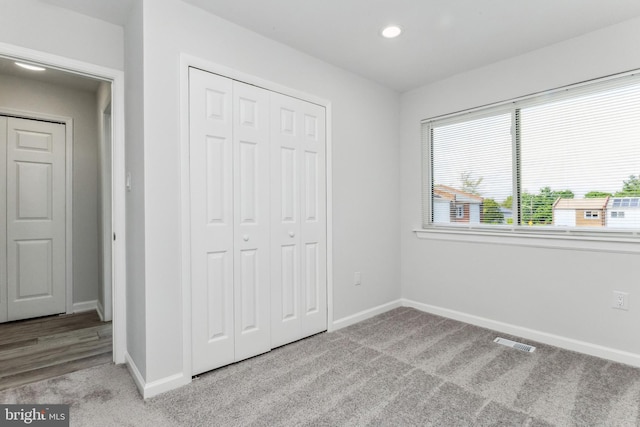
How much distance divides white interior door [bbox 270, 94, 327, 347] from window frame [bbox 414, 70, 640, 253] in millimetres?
1307

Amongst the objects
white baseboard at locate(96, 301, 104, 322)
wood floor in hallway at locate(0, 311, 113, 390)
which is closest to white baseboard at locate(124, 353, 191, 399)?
wood floor in hallway at locate(0, 311, 113, 390)

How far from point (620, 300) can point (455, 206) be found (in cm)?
148

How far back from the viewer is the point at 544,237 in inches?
110

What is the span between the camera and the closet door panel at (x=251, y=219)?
2412 millimetres

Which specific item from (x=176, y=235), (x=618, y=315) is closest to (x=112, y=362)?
(x=176, y=235)

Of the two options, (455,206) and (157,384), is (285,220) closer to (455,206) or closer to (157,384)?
(157,384)

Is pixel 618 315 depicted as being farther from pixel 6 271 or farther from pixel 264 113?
pixel 6 271

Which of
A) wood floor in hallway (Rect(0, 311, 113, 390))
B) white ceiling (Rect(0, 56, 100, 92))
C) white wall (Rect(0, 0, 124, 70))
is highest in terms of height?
white ceiling (Rect(0, 56, 100, 92))

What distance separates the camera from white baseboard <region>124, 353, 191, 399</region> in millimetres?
1989

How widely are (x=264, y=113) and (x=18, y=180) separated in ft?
9.67

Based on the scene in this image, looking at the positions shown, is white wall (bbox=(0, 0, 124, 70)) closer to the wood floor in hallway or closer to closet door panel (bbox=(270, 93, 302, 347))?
Answer: closet door panel (bbox=(270, 93, 302, 347))

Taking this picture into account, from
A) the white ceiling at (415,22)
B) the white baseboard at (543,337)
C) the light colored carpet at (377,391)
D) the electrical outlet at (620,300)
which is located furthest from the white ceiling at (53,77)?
the electrical outlet at (620,300)

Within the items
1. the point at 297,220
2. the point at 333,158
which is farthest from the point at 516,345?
the point at 333,158

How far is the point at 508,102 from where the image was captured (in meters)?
3.01
